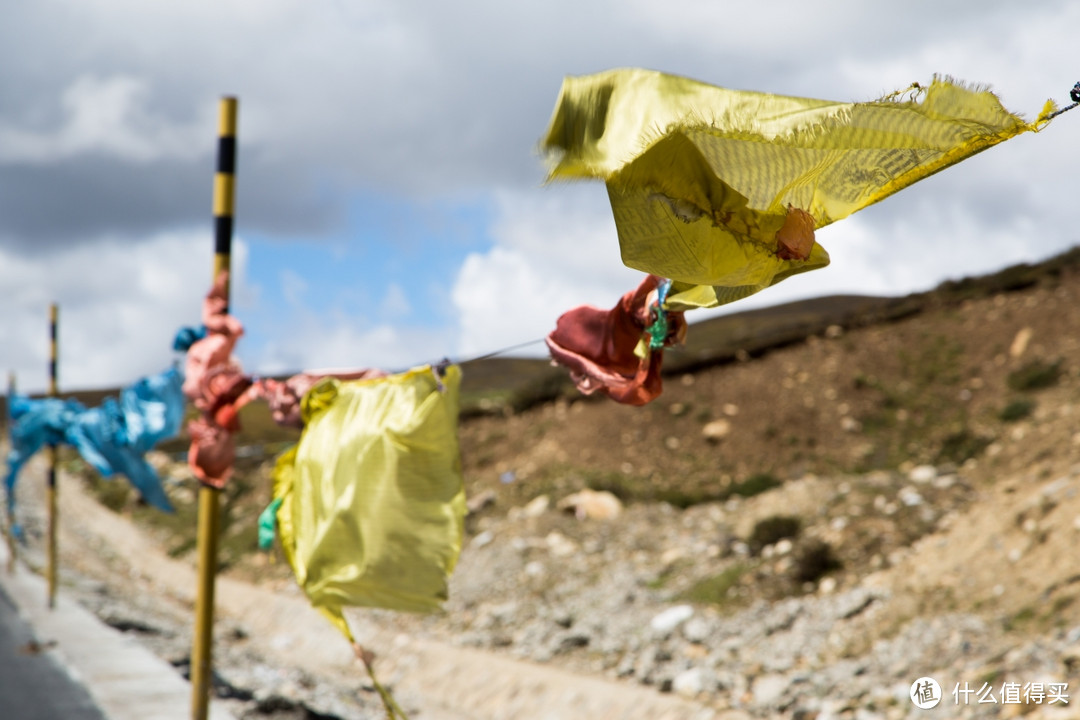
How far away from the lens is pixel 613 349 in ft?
9.34

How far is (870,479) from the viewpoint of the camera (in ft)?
43.4

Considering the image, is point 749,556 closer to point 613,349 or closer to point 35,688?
point 35,688

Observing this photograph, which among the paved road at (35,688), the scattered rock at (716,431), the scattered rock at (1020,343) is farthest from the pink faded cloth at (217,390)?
the scattered rock at (1020,343)

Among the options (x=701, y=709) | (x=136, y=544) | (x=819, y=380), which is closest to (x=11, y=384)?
(x=136, y=544)

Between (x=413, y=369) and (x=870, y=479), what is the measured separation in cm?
1130

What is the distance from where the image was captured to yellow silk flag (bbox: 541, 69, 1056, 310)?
5.91ft

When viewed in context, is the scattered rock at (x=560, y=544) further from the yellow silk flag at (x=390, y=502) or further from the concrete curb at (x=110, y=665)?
the yellow silk flag at (x=390, y=502)

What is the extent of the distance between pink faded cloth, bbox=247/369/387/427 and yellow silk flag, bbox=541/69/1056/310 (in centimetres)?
199

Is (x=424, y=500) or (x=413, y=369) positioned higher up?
(x=413, y=369)

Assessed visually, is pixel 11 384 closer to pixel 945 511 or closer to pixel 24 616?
pixel 24 616

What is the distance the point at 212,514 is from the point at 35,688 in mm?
2801

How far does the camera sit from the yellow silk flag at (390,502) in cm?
321

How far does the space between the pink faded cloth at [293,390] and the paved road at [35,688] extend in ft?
9.14

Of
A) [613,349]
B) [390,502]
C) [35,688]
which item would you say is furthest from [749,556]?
[613,349]
